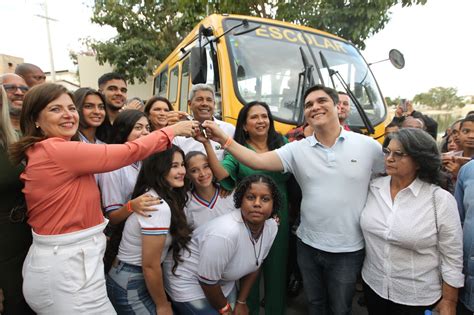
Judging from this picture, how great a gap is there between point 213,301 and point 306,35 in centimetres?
349

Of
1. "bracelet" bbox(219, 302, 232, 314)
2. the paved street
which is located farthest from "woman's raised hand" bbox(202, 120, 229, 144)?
the paved street

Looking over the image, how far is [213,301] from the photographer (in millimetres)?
1922

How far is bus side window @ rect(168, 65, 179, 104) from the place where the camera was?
5.21m

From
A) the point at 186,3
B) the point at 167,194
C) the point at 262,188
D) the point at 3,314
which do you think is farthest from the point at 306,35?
the point at 186,3

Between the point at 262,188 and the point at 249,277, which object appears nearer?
the point at 262,188

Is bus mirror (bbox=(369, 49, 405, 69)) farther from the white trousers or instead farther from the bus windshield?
the white trousers

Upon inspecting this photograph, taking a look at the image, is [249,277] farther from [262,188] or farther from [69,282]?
[69,282]

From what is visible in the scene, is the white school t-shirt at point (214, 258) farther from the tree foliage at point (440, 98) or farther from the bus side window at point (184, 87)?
the tree foliage at point (440, 98)

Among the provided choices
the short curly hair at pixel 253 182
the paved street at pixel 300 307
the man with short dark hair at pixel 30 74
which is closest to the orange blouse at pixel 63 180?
the short curly hair at pixel 253 182

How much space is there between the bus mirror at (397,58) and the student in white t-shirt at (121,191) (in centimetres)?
365

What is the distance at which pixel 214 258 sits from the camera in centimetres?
179

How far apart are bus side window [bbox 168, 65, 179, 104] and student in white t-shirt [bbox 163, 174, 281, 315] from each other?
3.59 metres

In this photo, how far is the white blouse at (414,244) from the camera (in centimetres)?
163

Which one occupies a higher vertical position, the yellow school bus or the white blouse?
the yellow school bus
